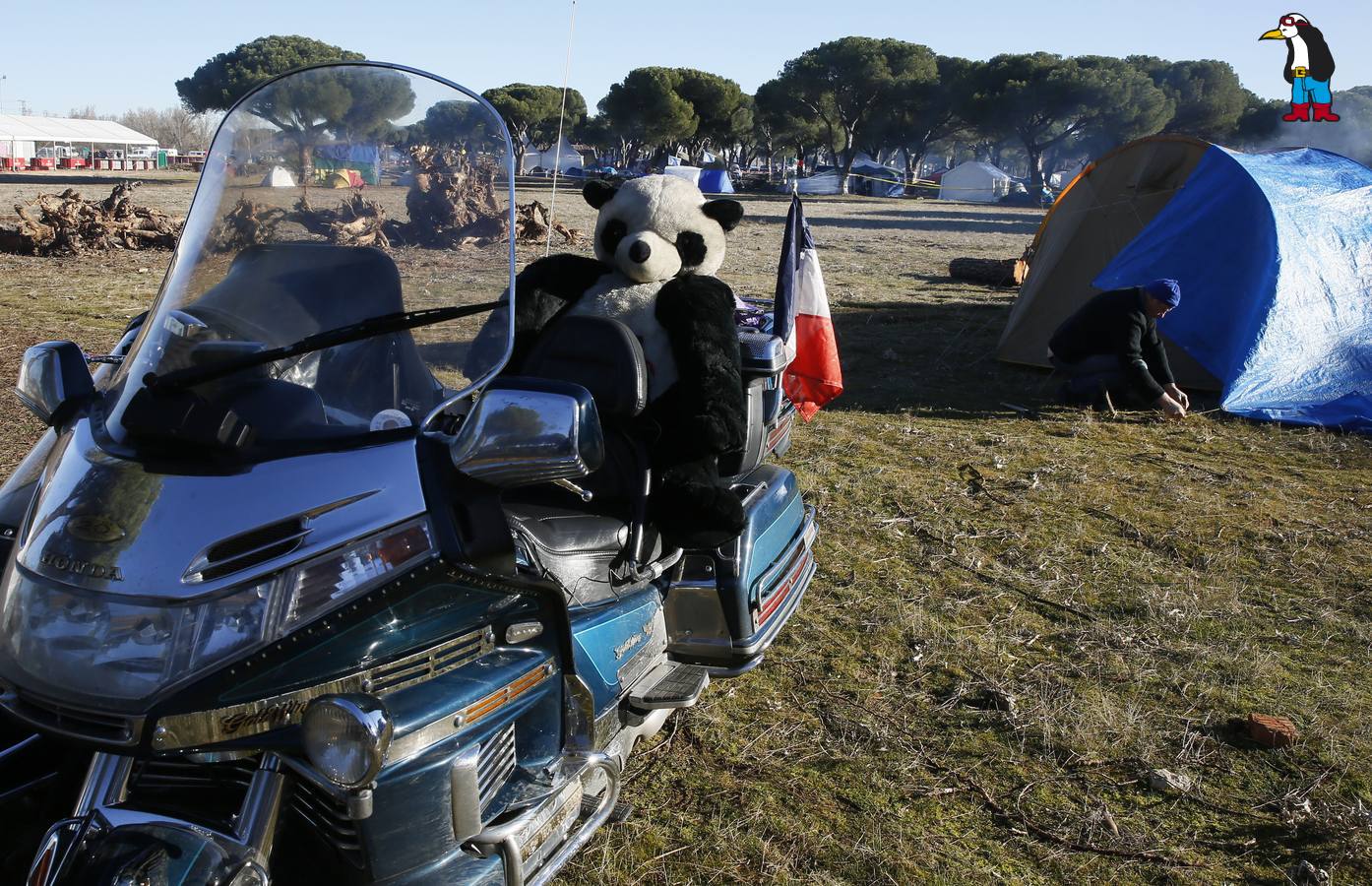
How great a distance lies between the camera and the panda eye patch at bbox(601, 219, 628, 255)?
408 centimetres

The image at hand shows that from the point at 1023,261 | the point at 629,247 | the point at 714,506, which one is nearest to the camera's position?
the point at 714,506

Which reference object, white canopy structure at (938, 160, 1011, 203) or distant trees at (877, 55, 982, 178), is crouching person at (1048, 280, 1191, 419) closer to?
white canopy structure at (938, 160, 1011, 203)

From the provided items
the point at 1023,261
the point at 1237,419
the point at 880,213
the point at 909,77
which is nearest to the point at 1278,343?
the point at 1237,419

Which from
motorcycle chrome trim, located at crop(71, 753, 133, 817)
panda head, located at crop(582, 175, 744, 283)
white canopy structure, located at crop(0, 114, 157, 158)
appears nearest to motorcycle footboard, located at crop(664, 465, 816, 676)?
panda head, located at crop(582, 175, 744, 283)

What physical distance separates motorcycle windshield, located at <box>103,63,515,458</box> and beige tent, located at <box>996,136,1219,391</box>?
864 cm

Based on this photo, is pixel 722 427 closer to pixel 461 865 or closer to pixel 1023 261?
pixel 461 865

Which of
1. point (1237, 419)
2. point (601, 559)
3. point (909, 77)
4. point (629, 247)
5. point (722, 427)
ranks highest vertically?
point (909, 77)

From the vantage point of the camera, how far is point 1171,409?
8.54m

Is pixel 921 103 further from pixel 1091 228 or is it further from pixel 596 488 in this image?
pixel 596 488

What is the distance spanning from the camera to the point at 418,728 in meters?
2.06

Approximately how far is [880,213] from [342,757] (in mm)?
38705

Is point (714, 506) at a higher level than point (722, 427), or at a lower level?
lower

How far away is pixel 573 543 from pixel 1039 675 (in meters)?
2.36

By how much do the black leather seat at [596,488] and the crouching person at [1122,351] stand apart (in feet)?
21.8
